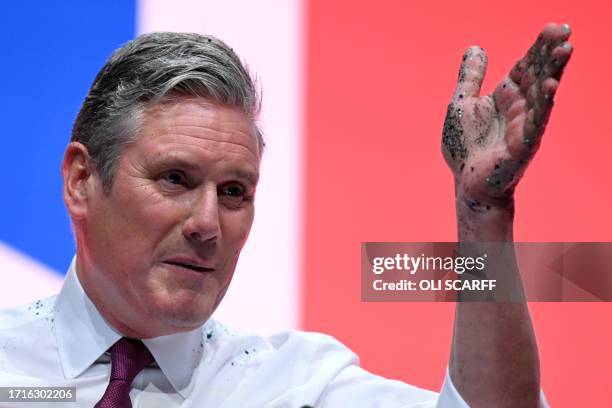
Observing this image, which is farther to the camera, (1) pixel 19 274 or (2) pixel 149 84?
(1) pixel 19 274

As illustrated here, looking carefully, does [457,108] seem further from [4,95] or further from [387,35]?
[4,95]

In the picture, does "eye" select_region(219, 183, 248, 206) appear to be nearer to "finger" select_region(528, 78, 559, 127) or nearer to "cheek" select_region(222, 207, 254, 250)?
"cheek" select_region(222, 207, 254, 250)

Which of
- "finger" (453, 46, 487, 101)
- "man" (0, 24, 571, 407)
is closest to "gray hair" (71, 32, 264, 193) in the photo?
"man" (0, 24, 571, 407)

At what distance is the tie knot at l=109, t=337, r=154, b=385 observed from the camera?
1.57m

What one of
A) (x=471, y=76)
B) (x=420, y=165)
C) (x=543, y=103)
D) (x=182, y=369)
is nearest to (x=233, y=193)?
(x=182, y=369)

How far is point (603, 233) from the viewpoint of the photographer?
2105mm

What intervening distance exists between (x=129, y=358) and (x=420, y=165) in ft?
3.04

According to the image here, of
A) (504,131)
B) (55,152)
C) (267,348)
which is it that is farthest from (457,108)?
(55,152)

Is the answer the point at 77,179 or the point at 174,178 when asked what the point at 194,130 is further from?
the point at 77,179

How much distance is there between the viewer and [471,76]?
1325 mm

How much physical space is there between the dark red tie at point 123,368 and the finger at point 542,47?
82cm

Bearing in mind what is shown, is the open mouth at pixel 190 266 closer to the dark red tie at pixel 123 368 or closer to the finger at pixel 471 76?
the dark red tie at pixel 123 368

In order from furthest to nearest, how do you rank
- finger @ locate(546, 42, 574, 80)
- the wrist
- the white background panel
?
the white background panel, the wrist, finger @ locate(546, 42, 574, 80)

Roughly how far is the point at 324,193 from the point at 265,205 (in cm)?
15
